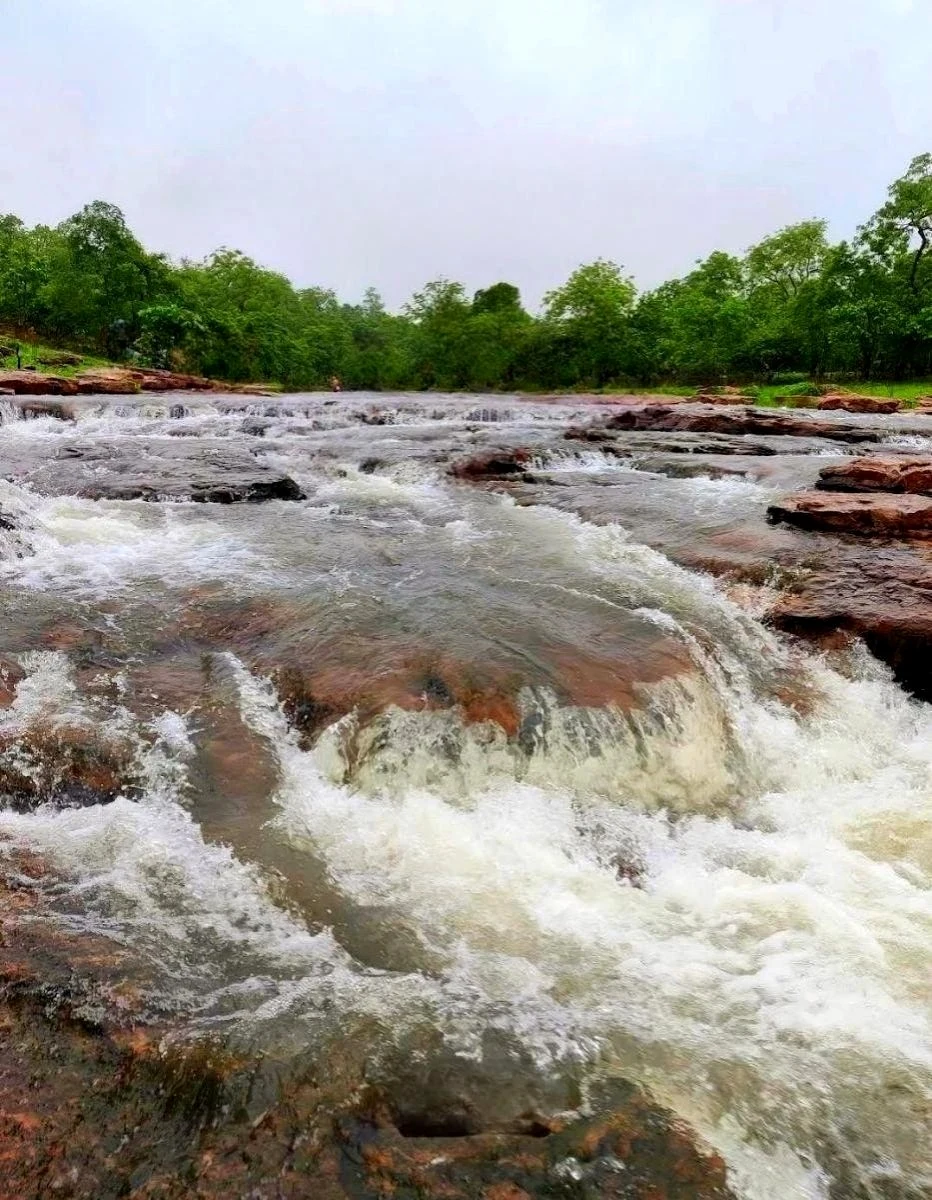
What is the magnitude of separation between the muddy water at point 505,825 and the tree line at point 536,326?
117 feet

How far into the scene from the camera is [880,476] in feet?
33.9

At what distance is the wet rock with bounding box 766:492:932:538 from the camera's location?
8555 millimetres

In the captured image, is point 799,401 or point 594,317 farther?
point 594,317

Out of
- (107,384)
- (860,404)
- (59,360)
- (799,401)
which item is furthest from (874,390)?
(59,360)

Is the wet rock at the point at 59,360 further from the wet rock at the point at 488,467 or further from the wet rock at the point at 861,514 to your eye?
the wet rock at the point at 861,514

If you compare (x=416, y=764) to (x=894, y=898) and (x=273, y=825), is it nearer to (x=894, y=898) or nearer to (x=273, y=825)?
(x=273, y=825)

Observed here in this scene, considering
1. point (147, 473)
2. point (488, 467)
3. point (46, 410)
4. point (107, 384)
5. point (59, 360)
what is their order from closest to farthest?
point (147, 473)
point (488, 467)
point (46, 410)
point (107, 384)
point (59, 360)

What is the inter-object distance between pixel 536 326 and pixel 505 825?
4545 cm

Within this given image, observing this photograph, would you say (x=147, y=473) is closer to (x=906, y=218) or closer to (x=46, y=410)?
(x=46, y=410)

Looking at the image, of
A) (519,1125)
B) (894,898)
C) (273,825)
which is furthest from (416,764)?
(894,898)

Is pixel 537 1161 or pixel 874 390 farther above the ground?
pixel 874 390

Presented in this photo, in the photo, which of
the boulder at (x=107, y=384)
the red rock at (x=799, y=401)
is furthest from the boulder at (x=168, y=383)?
the red rock at (x=799, y=401)

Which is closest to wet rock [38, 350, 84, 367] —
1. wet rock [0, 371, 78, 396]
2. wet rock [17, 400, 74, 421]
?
wet rock [0, 371, 78, 396]

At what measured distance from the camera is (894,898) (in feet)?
12.6
